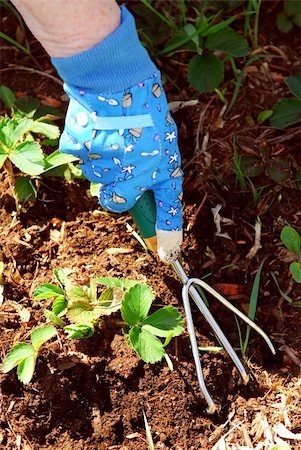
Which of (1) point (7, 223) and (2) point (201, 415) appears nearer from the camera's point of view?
(2) point (201, 415)

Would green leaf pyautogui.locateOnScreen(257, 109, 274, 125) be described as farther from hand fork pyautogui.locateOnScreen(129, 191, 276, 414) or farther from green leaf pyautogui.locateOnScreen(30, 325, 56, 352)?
green leaf pyautogui.locateOnScreen(30, 325, 56, 352)

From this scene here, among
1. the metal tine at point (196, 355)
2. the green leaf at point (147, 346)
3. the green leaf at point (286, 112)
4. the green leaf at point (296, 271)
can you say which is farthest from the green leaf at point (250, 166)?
the green leaf at point (147, 346)

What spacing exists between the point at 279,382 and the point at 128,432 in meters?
0.34

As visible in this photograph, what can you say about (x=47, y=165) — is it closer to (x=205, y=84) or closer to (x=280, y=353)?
(x=205, y=84)

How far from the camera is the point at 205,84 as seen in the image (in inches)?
68.5

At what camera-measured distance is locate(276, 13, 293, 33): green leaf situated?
1.89 metres

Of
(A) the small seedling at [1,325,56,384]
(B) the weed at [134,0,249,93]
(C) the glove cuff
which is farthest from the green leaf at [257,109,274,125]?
(A) the small seedling at [1,325,56,384]

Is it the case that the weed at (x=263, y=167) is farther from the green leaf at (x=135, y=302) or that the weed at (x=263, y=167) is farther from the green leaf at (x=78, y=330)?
the green leaf at (x=78, y=330)

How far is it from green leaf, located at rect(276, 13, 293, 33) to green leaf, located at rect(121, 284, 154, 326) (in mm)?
909

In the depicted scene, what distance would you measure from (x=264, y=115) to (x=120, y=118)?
23.9 inches

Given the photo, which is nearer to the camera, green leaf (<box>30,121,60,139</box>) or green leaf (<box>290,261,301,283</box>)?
green leaf (<box>290,261,301,283</box>)

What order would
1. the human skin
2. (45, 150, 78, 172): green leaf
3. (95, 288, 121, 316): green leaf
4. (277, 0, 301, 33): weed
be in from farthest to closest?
1. (277, 0, 301, 33): weed
2. (45, 150, 78, 172): green leaf
3. (95, 288, 121, 316): green leaf
4. the human skin

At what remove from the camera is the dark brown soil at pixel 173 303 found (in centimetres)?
144

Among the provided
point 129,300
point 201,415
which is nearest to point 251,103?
point 129,300
